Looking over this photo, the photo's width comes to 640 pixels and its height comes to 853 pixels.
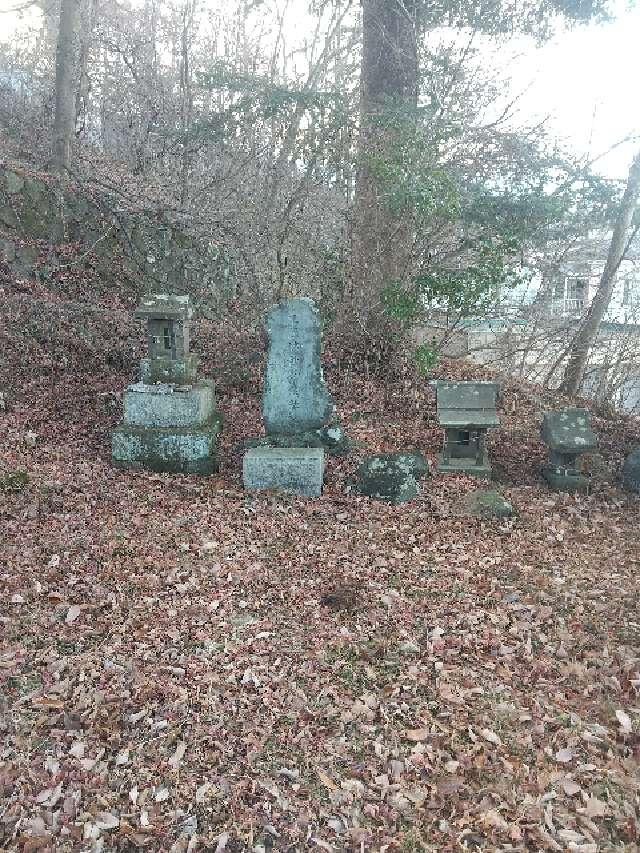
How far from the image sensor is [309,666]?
14.9 ft

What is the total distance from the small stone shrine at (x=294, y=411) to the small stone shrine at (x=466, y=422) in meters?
1.32

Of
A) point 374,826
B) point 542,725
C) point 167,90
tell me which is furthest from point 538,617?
point 167,90

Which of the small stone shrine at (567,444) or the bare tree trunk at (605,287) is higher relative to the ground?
the bare tree trunk at (605,287)

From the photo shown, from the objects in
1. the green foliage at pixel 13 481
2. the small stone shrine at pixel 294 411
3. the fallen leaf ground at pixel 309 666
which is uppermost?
the small stone shrine at pixel 294 411

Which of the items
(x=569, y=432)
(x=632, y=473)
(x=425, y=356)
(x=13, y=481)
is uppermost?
(x=425, y=356)

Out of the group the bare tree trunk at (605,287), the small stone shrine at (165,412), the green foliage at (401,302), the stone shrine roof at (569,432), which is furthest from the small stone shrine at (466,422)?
the bare tree trunk at (605,287)

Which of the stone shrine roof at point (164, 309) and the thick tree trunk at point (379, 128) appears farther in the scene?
the thick tree trunk at point (379, 128)

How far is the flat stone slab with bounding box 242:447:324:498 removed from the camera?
7.13 m

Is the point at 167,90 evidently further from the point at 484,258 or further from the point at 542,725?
the point at 542,725

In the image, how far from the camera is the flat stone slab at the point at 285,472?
7.13m

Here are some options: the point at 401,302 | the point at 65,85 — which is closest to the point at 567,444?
the point at 401,302

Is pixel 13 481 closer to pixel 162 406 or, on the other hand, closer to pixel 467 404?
pixel 162 406

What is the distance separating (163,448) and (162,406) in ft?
1.65

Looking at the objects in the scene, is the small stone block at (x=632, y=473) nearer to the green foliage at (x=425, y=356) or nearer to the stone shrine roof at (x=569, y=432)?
the stone shrine roof at (x=569, y=432)
